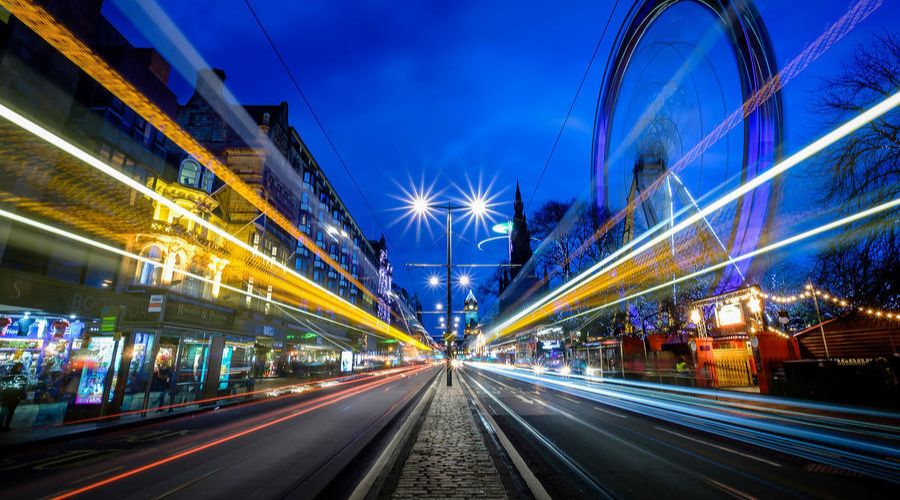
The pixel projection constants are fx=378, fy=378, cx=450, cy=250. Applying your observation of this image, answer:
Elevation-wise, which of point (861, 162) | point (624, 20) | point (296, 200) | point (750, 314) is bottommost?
point (750, 314)

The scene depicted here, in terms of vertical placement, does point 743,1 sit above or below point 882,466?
above

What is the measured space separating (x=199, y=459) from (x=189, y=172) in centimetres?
2515

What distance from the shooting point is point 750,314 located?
21922 mm

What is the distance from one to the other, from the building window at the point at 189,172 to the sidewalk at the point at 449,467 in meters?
25.5

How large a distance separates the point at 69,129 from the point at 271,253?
68.9ft

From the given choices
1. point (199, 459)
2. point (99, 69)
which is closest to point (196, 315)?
point (99, 69)

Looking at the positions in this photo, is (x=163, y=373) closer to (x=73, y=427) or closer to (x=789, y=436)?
(x=73, y=427)

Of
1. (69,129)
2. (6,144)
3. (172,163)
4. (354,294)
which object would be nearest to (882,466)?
(6,144)

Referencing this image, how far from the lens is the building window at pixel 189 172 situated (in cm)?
2680

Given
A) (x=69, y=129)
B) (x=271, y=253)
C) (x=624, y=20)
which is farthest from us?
(x=271, y=253)

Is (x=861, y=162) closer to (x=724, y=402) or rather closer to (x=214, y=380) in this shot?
(x=724, y=402)

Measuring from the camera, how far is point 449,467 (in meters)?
7.44

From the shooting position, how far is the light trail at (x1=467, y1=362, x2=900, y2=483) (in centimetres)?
799

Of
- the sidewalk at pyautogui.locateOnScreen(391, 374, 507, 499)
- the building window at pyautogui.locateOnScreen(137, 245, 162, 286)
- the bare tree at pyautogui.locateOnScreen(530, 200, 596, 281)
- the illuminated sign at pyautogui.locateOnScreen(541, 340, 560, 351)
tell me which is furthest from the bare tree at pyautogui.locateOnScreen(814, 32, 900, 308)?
the illuminated sign at pyautogui.locateOnScreen(541, 340, 560, 351)
